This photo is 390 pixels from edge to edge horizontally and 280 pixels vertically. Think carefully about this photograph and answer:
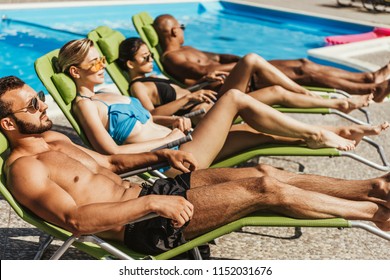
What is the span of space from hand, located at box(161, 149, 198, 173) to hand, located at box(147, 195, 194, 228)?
28.5 inches

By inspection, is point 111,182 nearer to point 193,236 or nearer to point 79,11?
point 193,236

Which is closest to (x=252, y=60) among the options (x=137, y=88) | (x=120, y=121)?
(x=137, y=88)

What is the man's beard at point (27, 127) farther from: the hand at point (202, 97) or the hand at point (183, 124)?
the hand at point (202, 97)

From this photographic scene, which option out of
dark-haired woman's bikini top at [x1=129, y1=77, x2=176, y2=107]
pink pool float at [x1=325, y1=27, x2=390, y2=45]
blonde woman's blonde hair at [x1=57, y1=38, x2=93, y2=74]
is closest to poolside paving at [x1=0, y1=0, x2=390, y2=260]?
blonde woman's blonde hair at [x1=57, y1=38, x2=93, y2=74]

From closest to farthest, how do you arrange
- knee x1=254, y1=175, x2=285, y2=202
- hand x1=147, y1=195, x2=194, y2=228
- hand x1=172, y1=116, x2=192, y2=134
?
1. hand x1=147, y1=195, x2=194, y2=228
2. knee x1=254, y1=175, x2=285, y2=202
3. hand x1=172, y1=116, x2=192, y2=134

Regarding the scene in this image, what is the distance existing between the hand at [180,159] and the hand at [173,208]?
2.38 feet

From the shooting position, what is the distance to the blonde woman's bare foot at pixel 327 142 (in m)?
4.48

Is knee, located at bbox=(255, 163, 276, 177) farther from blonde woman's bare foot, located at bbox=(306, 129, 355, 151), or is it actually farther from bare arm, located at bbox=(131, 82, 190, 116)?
bare arm, located at bbox=(131, 82, 190, 116)

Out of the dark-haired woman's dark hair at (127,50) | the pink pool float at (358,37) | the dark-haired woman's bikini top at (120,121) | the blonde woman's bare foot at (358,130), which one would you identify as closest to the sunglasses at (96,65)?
the dark-haired woman's bikini top at (120,121)

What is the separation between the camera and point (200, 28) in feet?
47.4

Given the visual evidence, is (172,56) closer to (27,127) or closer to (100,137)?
(100,137)

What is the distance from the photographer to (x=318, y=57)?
9820mm

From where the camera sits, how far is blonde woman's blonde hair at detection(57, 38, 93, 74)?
4504mm
